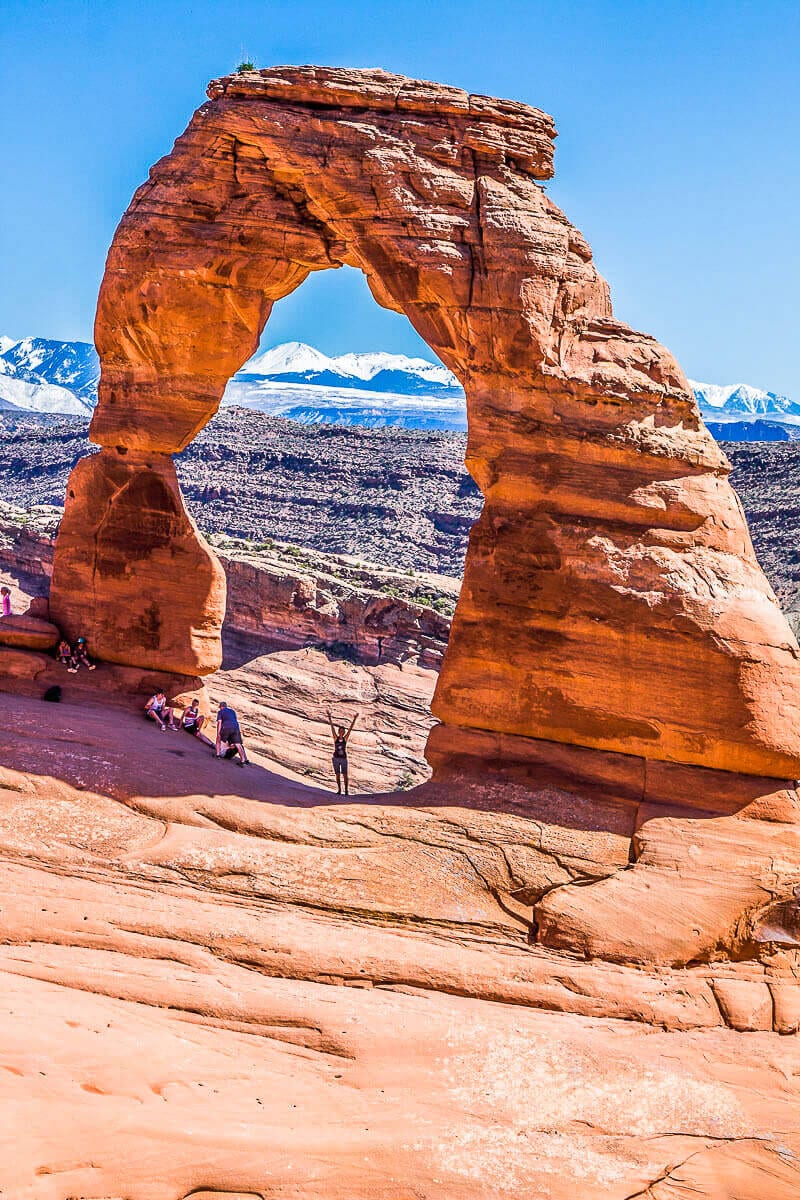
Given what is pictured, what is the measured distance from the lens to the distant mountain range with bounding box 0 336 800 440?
4985 inches

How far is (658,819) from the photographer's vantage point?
11.1 metres

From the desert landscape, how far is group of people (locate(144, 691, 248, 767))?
1.24 ft

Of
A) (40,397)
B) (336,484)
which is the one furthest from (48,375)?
(336,484)

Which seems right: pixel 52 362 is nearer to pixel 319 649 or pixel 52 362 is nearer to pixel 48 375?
pixel 48 375

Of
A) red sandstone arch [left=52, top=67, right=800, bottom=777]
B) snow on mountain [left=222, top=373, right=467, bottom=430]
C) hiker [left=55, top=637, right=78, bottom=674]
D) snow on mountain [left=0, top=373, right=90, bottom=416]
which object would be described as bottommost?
hiker [left=55, top=637, right=78, bottom=674]

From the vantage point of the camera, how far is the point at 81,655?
15.4m

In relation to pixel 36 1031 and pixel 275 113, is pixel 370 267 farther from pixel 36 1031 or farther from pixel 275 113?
pixel 36 1031

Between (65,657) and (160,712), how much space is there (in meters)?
1.87

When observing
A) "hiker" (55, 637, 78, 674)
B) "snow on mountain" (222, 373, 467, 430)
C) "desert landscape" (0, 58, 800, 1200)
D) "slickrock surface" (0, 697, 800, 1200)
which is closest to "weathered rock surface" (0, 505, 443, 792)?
"hiker" (55, 637, 78, 674)

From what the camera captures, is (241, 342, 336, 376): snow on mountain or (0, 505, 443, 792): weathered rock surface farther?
(241, 342, 336, 376): snow on mountain

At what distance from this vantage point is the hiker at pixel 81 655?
15352 mm

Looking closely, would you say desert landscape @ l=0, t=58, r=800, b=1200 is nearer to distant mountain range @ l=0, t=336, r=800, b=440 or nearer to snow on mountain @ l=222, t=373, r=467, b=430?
distant mountain range @ l=0, t=336, r=800, b=440

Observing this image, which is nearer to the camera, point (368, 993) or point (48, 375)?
point (368, 993)

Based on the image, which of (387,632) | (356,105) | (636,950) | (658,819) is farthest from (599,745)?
(387,632)
